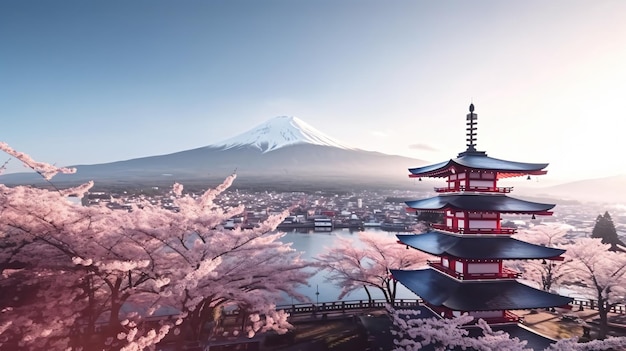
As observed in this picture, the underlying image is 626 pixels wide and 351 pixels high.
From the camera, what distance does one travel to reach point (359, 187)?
158875mm

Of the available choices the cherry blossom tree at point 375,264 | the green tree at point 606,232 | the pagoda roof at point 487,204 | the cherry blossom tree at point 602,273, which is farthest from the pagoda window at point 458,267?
the green tree at point 606,232

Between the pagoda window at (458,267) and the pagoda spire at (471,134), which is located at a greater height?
the pagoda spire at (471,134)

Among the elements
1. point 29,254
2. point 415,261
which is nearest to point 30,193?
point 29,254

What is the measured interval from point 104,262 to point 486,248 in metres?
10.4

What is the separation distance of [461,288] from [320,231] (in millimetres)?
49252

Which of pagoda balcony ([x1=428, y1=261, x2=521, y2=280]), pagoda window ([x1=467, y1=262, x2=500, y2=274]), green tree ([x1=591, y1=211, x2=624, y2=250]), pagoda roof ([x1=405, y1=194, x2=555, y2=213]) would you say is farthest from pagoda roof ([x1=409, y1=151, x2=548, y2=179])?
green tree ([x1=591, y1=211, x2=624, y2=250])

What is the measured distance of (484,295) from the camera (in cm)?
898

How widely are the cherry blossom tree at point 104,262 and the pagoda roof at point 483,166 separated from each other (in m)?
5.28

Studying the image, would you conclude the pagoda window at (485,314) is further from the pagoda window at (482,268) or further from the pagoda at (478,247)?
the pagoda window at (482,268)

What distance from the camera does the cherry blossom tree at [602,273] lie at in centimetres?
1386

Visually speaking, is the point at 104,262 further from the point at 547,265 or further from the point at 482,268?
the point at 547,265

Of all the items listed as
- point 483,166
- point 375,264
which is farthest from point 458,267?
point 375,264

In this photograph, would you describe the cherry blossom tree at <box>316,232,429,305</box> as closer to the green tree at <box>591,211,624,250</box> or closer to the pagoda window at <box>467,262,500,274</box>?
the pagoda window at <box>467,262,500,274</box>

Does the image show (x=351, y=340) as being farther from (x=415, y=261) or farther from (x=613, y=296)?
(x=613, y=296)
